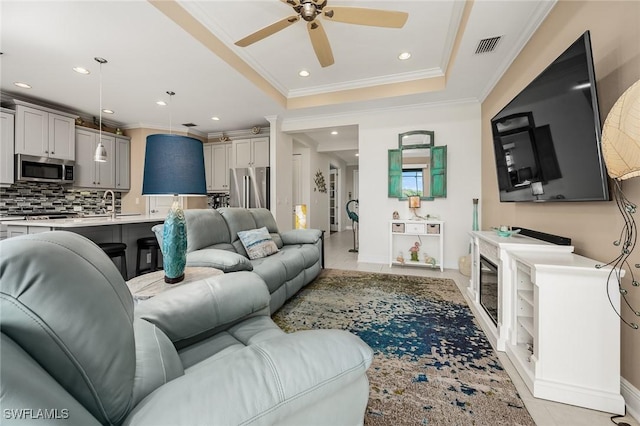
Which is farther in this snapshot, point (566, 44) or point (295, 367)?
point (566, 44)

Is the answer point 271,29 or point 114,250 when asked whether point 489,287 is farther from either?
point 114,250

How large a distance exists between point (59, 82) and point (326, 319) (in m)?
4.51

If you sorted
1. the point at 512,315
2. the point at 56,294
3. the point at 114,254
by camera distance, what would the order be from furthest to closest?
the point at 114,254
the point at 512,315
the point at 56,294

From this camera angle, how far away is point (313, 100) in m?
4.22

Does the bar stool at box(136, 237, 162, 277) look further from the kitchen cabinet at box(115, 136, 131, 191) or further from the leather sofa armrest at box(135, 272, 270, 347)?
the leather sofa armrest at box(135, 272, 270, 347)

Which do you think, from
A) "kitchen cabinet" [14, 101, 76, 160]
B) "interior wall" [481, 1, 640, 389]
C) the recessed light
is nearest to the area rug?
"interior wall" [481, 1, 640, 389]

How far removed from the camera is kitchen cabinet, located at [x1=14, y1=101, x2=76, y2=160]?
12.4ft

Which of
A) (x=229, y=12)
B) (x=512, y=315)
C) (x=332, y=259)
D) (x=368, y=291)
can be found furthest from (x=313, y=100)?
(x=512, y=315)

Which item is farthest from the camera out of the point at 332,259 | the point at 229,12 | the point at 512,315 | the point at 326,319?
the point at 332,259

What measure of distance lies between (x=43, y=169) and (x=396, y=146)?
5.50 m

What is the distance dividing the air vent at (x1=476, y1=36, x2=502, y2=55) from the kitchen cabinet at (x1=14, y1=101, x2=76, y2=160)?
5924mm

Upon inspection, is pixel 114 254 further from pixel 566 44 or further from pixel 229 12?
pixel 566 44

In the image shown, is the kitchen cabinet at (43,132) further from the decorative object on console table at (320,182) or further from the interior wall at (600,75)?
the interior wall at (600,75)

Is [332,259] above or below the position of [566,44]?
below
